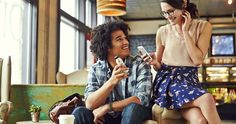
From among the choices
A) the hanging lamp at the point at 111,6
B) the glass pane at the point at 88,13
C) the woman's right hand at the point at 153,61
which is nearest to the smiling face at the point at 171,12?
the woman's right hand at the point at 153,61

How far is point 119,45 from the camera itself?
2.61m

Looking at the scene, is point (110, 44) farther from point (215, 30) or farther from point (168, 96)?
point (215, 30)

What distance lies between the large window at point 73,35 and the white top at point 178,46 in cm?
404

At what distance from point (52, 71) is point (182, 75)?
11.7 ft

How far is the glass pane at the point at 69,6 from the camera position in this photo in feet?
22.7

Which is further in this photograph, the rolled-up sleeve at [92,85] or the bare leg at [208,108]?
the rolled-up sleeve at [92,85]

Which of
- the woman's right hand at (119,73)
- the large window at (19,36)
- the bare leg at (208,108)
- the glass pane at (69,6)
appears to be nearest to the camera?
the bare leg at (208,108)

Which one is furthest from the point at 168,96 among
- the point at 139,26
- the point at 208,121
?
the point at 139,26

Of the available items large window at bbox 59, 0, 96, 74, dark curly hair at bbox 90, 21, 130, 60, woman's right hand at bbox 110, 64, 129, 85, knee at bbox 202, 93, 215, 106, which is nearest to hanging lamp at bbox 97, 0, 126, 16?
dark curly hair at bbox 90, 21, 130, 60

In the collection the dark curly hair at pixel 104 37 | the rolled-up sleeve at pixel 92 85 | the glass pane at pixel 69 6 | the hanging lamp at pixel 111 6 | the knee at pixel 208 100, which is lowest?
the knee at pixel 208 100

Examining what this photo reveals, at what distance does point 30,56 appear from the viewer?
5348 millimetres

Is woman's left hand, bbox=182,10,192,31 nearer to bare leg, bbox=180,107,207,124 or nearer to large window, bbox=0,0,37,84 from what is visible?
bare leg, bbox=180,107,207,124

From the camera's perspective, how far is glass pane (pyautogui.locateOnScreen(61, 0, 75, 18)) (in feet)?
22.7

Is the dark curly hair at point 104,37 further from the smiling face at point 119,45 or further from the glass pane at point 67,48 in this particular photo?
the glass pane at point 67,48
